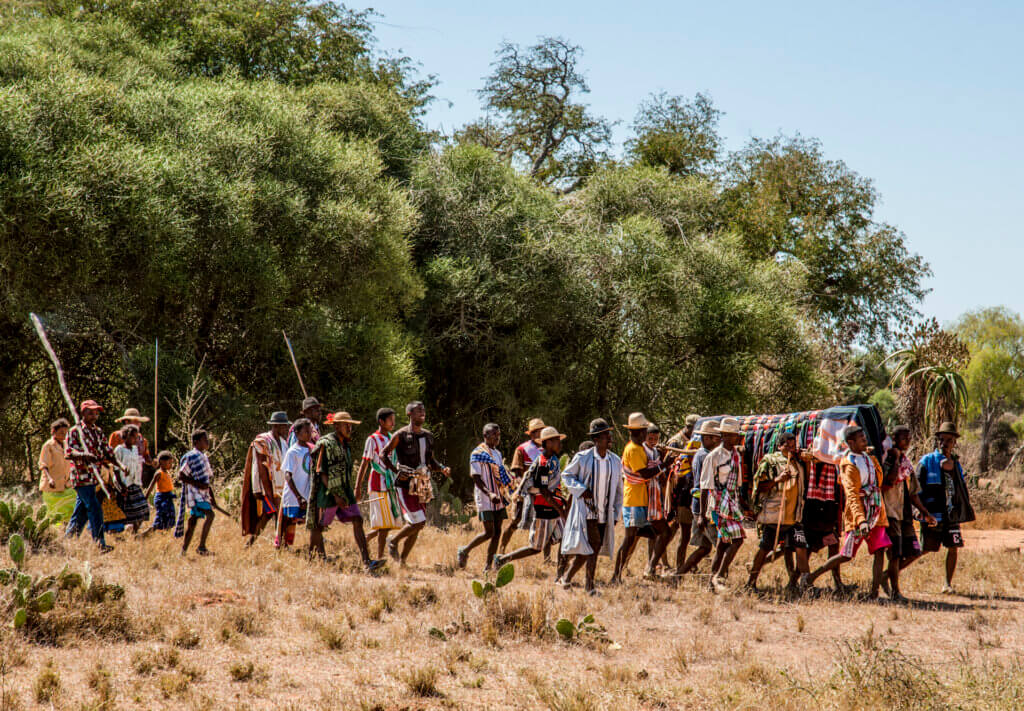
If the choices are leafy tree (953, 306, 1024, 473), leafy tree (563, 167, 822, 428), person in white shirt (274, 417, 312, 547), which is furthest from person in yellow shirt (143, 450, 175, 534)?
leafy tree (953, 306, 1024, 473)

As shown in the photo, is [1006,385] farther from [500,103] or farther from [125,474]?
[125,474]

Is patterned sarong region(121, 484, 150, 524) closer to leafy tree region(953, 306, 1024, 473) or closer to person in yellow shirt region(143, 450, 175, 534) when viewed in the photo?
person in yellow shirt region(143, 450, 175, 534)

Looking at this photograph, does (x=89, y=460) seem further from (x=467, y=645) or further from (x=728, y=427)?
(x=728, y=427)

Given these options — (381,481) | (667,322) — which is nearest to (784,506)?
(381,481)

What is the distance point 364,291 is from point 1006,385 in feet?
125

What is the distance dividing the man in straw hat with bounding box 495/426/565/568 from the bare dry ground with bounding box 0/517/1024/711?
0.43 metres

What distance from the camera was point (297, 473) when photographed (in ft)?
34.3

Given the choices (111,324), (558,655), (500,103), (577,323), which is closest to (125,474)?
(558,655)

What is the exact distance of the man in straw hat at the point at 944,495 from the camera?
34.1 ft

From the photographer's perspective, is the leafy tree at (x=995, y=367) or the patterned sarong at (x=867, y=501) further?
the leafy tree at (x=995, y=367)

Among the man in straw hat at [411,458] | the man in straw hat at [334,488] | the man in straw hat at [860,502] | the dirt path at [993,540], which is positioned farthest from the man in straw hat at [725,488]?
the dirt path at [993,540]

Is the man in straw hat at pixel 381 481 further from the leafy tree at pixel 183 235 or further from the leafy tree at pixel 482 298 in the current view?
the leafy tree at pixel 482 298

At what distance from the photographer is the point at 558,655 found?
7.33 meters

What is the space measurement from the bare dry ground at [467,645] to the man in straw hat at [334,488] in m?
0.39
